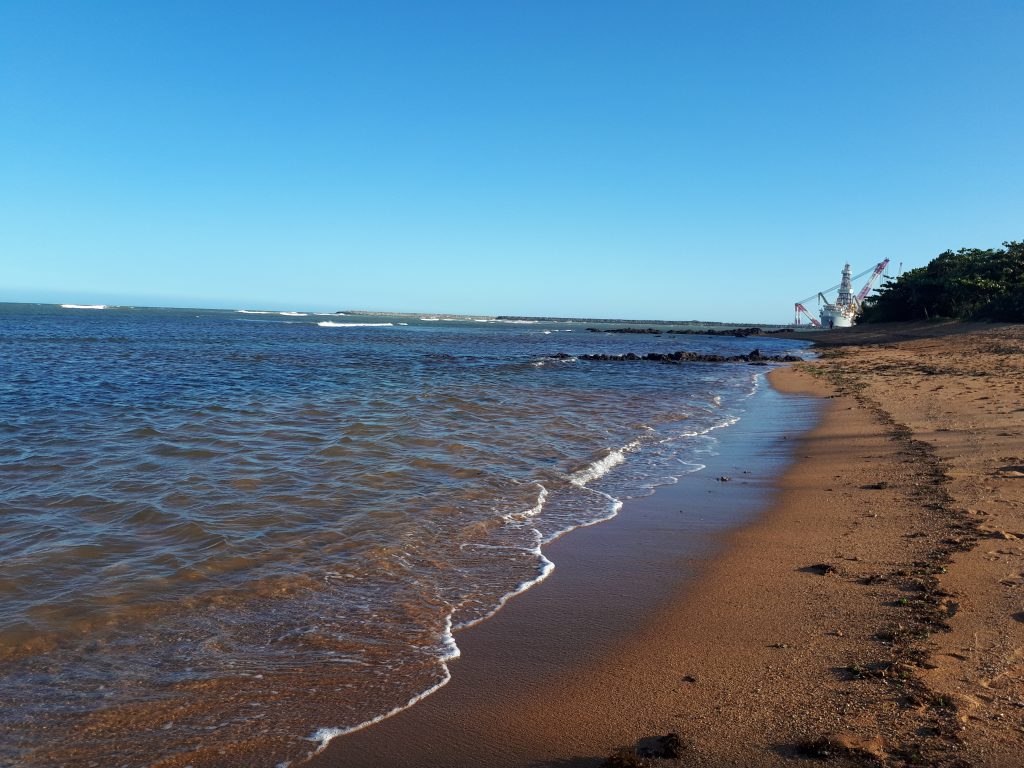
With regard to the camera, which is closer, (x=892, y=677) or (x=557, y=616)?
(x=892, y=677)

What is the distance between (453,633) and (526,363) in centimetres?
2849

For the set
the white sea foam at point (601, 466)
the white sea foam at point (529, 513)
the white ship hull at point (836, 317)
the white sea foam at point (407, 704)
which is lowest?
the white sea foam at point (407, 704)

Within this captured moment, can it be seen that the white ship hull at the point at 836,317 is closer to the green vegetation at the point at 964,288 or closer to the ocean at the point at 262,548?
the green vegetation at the point at 964,288

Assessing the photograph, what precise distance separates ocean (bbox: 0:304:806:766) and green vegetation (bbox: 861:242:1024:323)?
3880cm

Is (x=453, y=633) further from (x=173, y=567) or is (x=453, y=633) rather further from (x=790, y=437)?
(x=790, y=437)

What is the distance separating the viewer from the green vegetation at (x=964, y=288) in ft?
140

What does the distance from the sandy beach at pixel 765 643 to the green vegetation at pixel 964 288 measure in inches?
1656

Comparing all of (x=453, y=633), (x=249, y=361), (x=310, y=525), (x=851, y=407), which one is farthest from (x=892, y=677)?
(x=249, y=361)

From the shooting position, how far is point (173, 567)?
17.4 feet

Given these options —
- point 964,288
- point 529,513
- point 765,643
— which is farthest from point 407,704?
point 964,288

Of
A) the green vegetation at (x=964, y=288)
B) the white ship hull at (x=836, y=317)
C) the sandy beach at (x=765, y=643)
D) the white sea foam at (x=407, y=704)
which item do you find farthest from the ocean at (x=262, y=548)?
the white ship hull at (x=836, y=317)

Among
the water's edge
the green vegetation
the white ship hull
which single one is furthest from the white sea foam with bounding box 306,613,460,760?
the white ship hull

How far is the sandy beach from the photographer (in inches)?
118

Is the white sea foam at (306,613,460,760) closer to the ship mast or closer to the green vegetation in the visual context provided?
the green vegetation
